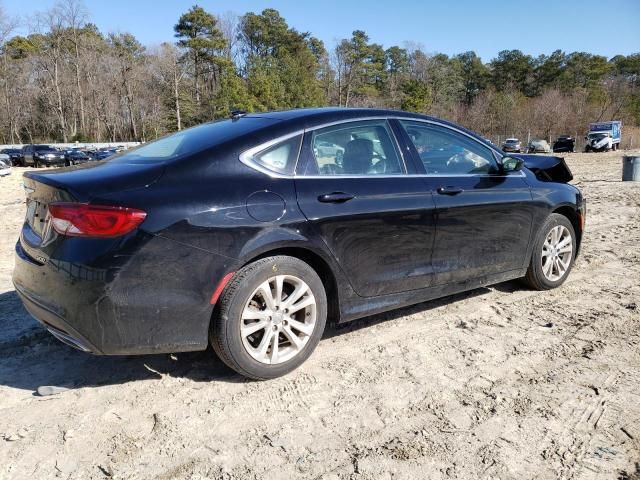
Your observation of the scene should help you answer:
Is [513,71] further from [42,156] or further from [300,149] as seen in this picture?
[300,149]

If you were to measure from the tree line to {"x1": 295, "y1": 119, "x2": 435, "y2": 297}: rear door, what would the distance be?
51.9 meters

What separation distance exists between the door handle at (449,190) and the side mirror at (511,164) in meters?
0.65

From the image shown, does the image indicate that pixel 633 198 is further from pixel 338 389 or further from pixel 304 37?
pixel 304 37

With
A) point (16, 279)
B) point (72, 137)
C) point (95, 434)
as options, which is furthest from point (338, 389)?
point (72, 137)

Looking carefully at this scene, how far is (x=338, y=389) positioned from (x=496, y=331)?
1.44m

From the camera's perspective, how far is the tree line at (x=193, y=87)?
61.9 m

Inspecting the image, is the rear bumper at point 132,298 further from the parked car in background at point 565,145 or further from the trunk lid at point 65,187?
the parked car in background at point 565,145

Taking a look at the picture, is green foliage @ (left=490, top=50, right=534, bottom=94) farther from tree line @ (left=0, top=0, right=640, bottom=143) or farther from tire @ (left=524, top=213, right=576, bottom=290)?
→ tire @ (left=524, top=213, right=576, bottom=290)

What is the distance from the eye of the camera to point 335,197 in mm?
3072

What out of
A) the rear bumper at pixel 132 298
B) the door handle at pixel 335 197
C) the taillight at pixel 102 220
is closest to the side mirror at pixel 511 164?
the door handle at pixel 335 197

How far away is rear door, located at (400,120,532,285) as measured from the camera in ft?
11.9

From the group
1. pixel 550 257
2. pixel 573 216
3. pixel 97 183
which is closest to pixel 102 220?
pixel 97 183

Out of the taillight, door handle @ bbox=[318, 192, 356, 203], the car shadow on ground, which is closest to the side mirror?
door handle @ bbox=[318, 192, 356, 203]

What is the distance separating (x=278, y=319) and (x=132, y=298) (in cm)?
83
